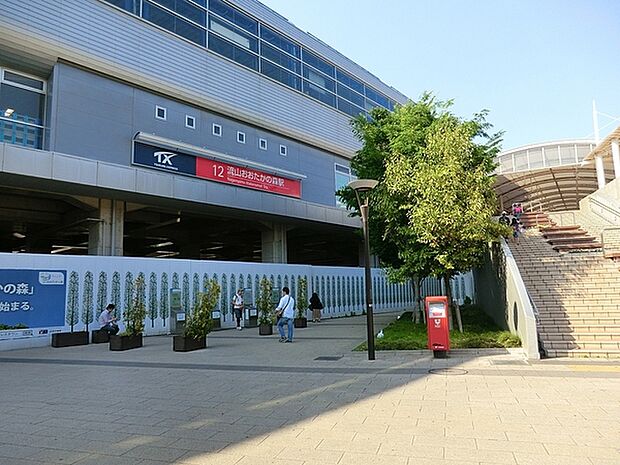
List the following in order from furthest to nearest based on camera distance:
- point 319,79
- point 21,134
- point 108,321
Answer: point 319,79 < point 21,134 < point 108,321

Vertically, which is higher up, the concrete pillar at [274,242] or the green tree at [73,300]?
the concrete pillar at [274,242]

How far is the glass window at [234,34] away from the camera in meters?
24.5

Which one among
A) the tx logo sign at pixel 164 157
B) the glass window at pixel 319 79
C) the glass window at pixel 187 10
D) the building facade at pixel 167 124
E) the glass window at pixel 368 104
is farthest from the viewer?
the glass window at pixel 368 104

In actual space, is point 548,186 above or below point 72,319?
above

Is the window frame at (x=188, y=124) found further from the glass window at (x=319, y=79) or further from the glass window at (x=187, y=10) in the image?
the glass window at (x=319, y=79)

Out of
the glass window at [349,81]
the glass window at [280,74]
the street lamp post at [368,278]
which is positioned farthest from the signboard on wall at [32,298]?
the glass window at [349,81]

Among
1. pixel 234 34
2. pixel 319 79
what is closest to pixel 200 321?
pixel 234 34

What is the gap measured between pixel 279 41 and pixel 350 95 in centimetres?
772

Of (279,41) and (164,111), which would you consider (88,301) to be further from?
(279,41)

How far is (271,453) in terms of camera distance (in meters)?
4.72

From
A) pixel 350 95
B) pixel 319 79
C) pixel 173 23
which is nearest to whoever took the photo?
pixel 173 23

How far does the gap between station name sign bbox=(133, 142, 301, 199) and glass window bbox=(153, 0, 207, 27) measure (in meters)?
7.10

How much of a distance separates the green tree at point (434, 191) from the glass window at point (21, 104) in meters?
13.0

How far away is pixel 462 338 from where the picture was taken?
12.4m
